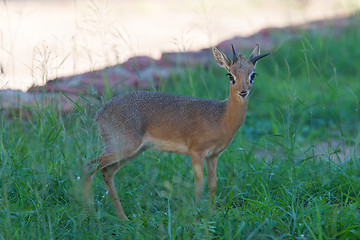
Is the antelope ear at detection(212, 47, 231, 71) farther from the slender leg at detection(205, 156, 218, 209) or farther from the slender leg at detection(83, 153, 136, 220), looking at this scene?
the slender leg at detection(83, 153, 136, 220)

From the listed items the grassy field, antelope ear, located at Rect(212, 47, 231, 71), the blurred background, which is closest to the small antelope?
antelope ear, located at Rect(212, 47, 231, 71)

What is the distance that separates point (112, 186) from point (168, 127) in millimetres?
729

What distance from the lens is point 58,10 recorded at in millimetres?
12789

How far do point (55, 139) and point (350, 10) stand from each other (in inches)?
367

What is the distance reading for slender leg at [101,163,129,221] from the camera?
4.37 meters

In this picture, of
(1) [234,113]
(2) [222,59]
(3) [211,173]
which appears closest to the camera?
(2) [222,59]

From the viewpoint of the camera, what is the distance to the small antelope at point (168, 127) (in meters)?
4.54

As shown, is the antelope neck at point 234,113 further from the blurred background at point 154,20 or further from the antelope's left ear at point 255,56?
the blurred background at point 154,20

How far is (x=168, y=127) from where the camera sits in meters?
4.69

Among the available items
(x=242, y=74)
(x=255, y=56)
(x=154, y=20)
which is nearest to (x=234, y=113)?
(x=242, y=74)

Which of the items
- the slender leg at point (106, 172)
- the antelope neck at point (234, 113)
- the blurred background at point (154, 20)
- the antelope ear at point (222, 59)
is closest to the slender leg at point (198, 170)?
the antelope neck at point (234, 113)

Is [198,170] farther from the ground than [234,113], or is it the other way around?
[234,113]

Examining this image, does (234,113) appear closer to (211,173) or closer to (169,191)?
(211,173)

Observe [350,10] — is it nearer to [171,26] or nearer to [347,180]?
[171,26]
